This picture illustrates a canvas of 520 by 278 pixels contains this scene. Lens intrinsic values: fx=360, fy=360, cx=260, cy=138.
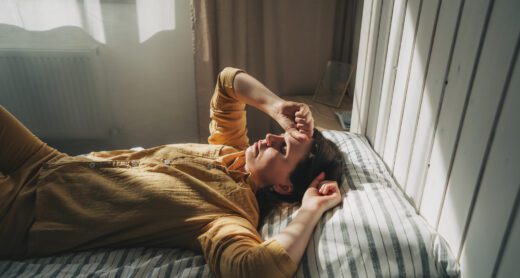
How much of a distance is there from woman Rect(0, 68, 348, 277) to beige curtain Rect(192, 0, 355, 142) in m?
0.94

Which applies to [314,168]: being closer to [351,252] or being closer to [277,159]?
[277,159]

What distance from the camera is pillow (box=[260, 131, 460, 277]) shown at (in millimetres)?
815

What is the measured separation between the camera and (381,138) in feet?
4.25

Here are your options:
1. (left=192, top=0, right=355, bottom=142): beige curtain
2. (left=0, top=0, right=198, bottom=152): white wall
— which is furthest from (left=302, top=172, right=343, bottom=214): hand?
(left=0, top=0, right=198, bottom=152): white wall

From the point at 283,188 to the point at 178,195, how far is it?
0.36 meters

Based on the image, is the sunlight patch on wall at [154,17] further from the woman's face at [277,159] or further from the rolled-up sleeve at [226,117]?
the woman's face at [277,159]

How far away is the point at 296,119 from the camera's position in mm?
1235

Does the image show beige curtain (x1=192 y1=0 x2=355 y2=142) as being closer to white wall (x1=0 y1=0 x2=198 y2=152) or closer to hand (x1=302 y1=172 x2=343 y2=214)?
white wall (x1=0 y1=0 x2=198 y2=152)

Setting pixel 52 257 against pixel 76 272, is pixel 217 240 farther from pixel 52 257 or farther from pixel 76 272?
pixel 52 257

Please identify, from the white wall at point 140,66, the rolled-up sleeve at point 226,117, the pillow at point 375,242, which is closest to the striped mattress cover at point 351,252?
the pillow at point 375,242

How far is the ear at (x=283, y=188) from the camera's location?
48.9 inches

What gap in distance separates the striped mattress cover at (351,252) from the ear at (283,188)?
0.09 m

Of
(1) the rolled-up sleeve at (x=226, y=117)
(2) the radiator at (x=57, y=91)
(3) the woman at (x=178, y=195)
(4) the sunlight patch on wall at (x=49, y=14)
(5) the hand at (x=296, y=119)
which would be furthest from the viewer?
(2) the radiator at (x=57, y=91)

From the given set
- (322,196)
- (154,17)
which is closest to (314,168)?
(322,196)
